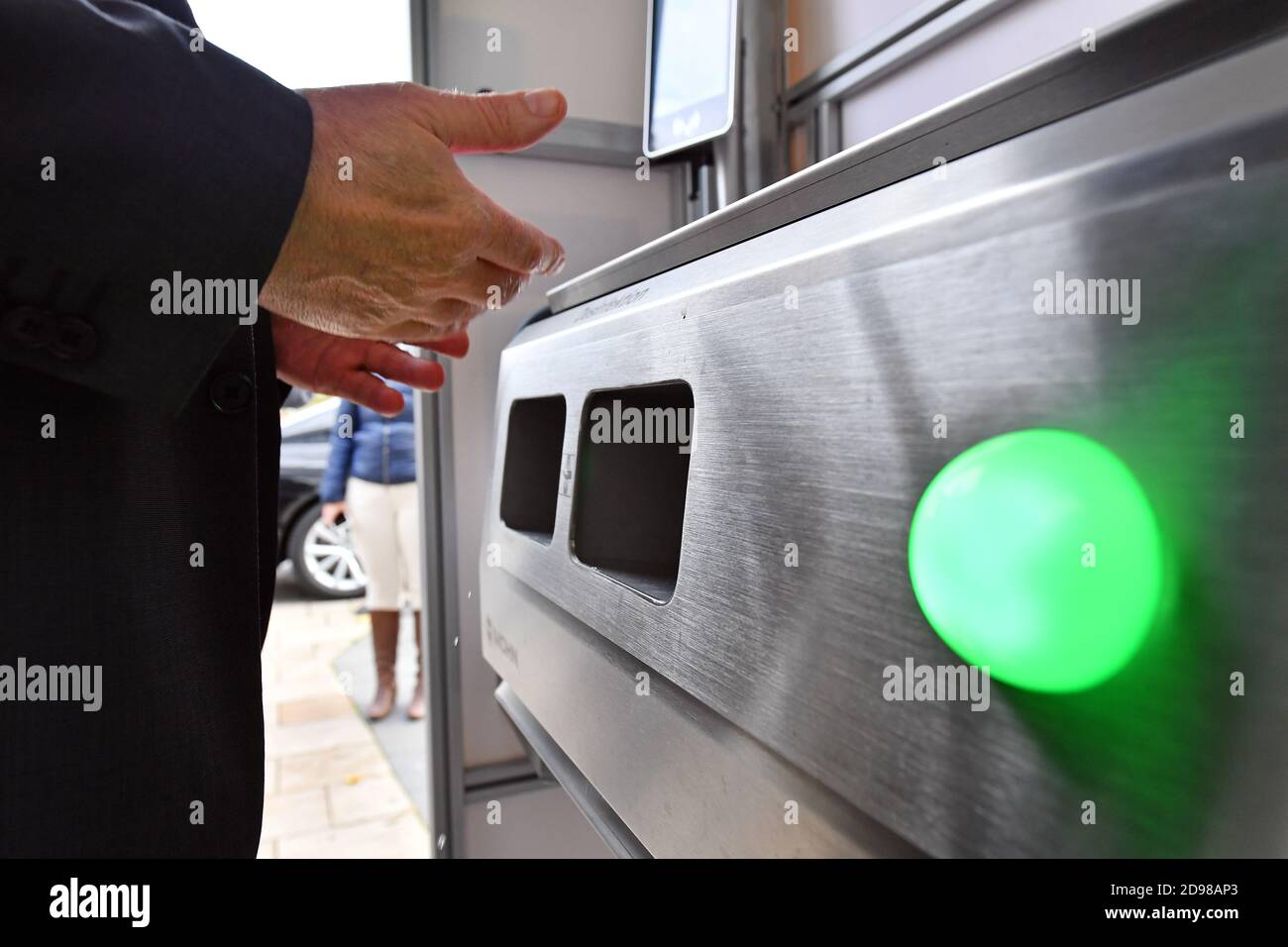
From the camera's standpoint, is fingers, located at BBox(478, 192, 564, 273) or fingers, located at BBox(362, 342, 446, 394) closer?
fingers, located at BBox(478, 192, 564, 273)

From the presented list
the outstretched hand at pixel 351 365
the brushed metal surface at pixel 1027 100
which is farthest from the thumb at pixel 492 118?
the outstretched hand at pixel 351 365

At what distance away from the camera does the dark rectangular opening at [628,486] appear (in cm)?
54

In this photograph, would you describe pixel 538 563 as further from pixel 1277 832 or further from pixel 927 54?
pixel 927 54

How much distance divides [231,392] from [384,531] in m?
1.64

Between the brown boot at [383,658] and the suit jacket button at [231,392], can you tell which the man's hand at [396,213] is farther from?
the brown boot at [383,658]

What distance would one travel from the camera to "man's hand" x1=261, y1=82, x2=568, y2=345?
382 mm

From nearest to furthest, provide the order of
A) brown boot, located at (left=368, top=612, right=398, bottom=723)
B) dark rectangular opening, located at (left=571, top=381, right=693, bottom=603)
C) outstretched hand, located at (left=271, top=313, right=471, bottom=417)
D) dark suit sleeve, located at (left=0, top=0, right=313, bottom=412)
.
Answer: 1. dark suit sleeve, located at (left=0, top=0, right=313, bottom=412)
2. dark rectangular opening, located at (left=571, top=381, right=693, bottom=603)
3. outstretched hand, located at (left=271, top=313, right=471, bottom=417)
4. brown boot, located at (left=368, top=612, right=398, bottom=723)

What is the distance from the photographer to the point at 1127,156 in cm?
21

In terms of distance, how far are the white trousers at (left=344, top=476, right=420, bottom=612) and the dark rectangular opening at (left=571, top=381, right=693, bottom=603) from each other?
5.04 ft

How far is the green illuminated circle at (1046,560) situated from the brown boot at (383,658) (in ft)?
7.17

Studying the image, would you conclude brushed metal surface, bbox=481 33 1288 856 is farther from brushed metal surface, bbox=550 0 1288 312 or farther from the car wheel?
the car wheel

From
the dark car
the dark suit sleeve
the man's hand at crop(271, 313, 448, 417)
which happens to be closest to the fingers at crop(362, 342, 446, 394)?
the man's hand at crop(271, 313, 448, 417)
